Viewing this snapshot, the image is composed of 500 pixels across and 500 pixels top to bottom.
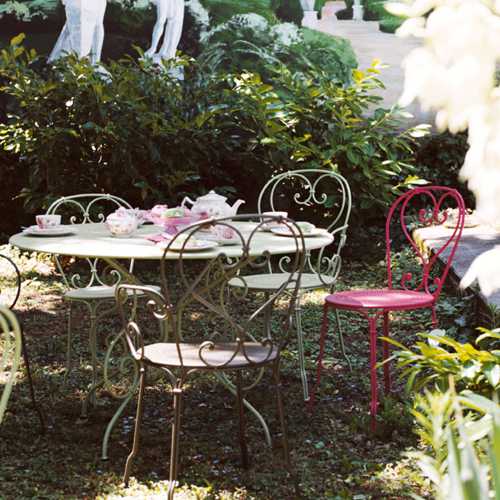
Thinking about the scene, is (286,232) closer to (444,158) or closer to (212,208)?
(212,208)

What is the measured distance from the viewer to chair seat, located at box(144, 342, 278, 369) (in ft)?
10.4

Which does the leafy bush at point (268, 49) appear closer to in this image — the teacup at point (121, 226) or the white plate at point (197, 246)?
the teacup at point (121, 226)

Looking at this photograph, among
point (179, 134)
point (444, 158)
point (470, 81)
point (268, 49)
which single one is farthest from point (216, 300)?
point (470, 81)

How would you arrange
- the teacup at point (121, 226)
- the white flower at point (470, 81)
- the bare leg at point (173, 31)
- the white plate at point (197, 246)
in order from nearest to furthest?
the white flower at point (470, 81), the white plate at point (197, 246), the teacup at point (121, 226), the bare leg at point (173, 31)

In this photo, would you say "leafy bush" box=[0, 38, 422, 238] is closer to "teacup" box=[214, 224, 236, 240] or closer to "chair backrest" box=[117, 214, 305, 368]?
"chair backrest" box=[117, 214, 305, 368]

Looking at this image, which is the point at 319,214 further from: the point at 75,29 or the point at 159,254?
the point at 159,254

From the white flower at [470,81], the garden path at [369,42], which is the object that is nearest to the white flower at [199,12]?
the garden path at [369,42]

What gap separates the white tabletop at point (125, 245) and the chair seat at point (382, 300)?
0.91ft

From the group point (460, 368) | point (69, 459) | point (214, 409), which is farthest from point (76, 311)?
point (460, 368)

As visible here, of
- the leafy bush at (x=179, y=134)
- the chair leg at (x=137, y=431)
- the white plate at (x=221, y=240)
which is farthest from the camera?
the leafy bush at (x=179, y=134)

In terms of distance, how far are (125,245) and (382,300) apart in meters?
1.14

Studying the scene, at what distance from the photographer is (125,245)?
3766mm

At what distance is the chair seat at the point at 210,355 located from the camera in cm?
316

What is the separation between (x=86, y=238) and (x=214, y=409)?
98cm
